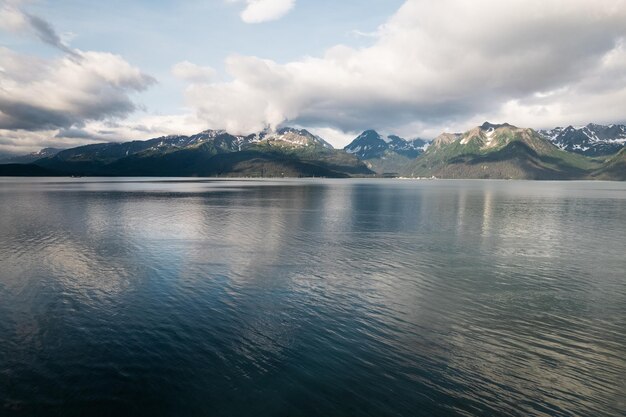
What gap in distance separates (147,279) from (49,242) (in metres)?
34.0

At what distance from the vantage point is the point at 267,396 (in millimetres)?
21953

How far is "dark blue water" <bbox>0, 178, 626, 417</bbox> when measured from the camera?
21797 mm

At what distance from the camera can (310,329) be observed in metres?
30.9

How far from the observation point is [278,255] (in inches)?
2270

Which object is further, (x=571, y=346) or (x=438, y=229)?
(x=438, y=229)

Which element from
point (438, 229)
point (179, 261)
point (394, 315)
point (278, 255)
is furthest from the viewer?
point (438, 229)

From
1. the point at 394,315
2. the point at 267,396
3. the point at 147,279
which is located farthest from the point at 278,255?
the point at 267,396

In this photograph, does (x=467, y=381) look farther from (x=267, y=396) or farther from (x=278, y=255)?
(x=278, y=255)

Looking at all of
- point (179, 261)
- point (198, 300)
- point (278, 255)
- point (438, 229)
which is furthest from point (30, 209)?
point (438, 229)

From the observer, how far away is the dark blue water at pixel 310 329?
2180 centimetres

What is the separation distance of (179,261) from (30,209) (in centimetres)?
9549

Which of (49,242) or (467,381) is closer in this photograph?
(467,381)

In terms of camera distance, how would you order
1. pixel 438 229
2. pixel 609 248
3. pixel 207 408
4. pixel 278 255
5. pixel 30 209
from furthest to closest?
1. pixel 30 209
2. pixel 438 229
3. pixel 609 248
4. pixel 278 255
5. pixel 207 408

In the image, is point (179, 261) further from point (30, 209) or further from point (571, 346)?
point (30, 209)
